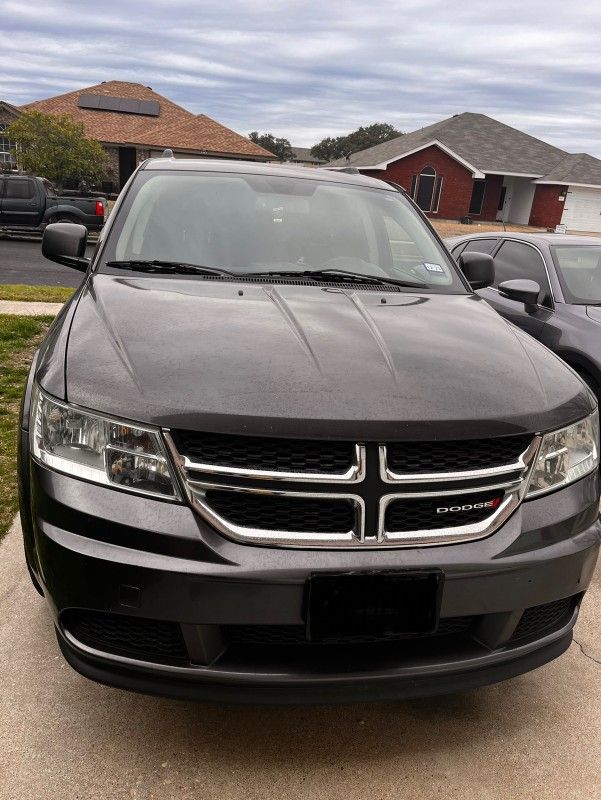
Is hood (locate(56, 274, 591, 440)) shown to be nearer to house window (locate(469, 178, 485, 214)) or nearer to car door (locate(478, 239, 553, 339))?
car door (locate(478, 239, 553, 339))

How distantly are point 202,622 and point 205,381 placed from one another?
643mm

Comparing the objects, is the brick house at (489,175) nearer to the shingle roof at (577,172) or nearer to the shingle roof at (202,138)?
the shingle roof at (577,172)

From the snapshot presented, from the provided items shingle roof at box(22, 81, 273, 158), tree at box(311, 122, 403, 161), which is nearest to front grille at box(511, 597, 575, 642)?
shingle roof at box(22, 81, 273, 158)

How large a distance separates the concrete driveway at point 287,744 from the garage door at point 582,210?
141 ft

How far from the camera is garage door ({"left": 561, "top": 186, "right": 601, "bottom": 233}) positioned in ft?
135

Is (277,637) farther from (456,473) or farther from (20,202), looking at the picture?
(20,202)

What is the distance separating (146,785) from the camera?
6.73ft

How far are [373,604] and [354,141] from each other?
92366 mm

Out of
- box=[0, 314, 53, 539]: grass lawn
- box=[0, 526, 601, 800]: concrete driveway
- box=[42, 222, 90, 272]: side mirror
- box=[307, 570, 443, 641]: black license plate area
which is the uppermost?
box=[42, 222, 90, 272]: side mirror

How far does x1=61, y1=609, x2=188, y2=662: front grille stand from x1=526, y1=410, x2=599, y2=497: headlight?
109cm

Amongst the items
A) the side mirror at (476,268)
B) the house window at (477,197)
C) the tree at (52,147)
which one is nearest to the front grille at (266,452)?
the side mirror at (476,268)

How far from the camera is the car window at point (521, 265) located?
18.6 feet

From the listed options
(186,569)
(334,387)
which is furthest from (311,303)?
(186,569)

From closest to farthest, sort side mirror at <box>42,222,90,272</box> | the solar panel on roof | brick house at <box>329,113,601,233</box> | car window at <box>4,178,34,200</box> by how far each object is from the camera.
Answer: side mirror at <box>42,222,90,272</box> → car window at <box>4,178,34,200</box> → the solar panel on roof → brick house at <box>329,113,601,233</box>
